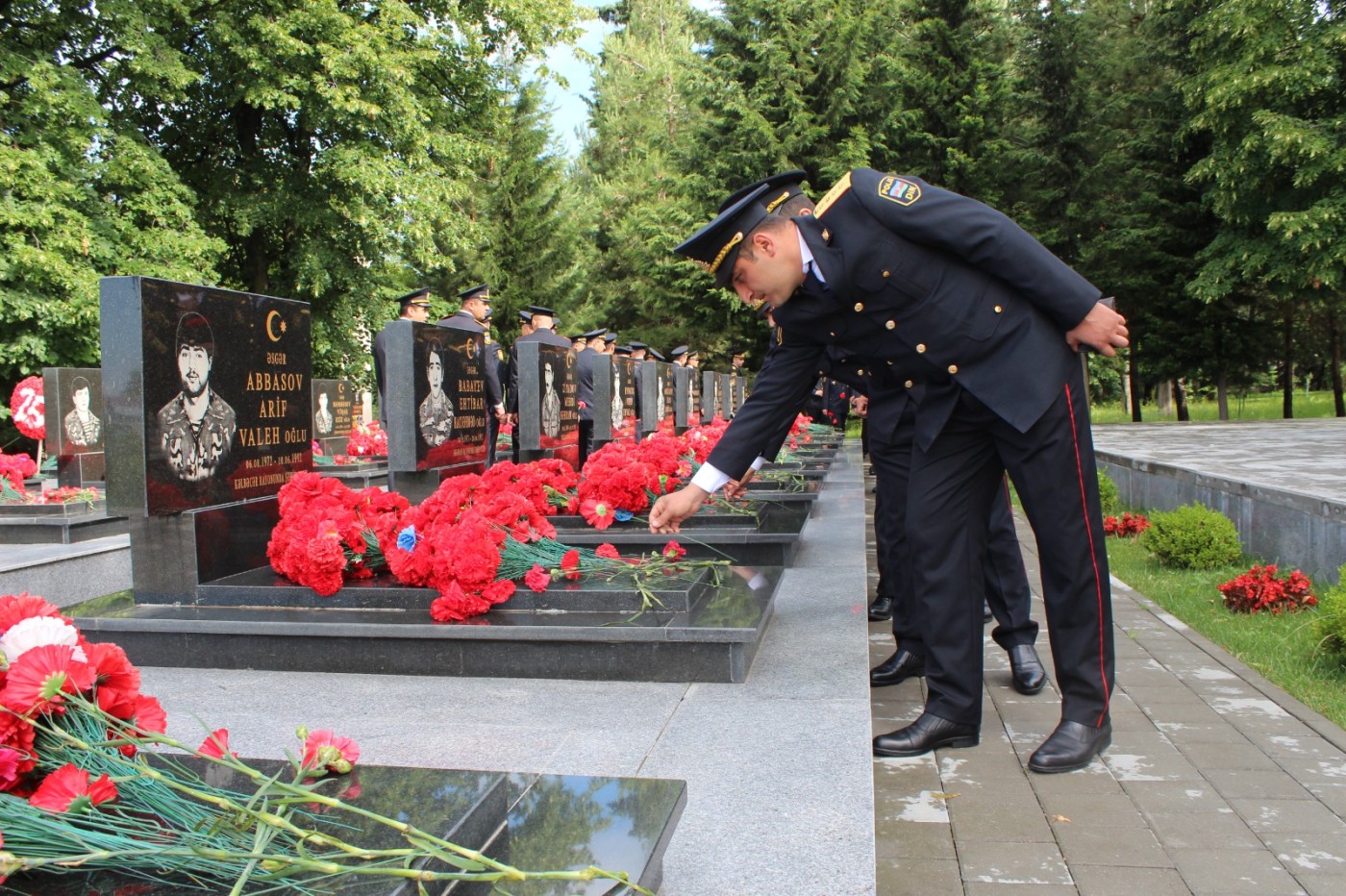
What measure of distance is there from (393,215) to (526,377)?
9.30 m

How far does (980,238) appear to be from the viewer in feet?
9.77

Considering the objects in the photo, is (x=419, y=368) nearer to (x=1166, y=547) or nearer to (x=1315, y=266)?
(x=1166, y=547)

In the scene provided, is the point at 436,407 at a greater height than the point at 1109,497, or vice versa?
the point at 436,407

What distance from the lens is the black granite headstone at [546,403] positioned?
400 inches

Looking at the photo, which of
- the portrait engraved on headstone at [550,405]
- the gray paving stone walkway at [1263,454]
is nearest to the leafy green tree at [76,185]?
the portrait engraved on headstone at [550,405]

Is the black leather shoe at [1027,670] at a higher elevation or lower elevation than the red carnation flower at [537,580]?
lower

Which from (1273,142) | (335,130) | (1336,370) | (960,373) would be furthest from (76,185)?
(1336,370)

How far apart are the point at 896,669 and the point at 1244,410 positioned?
36.4 metres

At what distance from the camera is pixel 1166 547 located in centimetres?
746

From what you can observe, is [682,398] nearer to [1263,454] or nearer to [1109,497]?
[1109,497]

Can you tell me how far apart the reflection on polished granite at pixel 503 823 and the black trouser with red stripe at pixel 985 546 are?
141cm

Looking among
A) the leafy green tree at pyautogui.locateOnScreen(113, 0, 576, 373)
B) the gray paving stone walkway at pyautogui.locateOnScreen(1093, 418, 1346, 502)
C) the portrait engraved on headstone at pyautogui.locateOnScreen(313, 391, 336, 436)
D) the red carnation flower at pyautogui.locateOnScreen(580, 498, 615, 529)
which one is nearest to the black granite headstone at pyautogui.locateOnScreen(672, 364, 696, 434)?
the leafy green tree at pyautogui.locateOnScreen(113, 0, 576, 373)

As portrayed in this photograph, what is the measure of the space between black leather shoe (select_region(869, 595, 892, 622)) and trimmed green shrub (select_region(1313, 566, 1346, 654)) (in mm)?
1989

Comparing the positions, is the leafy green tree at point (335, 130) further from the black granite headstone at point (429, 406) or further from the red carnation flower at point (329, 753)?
the red carnation flower at point (329, 753)
